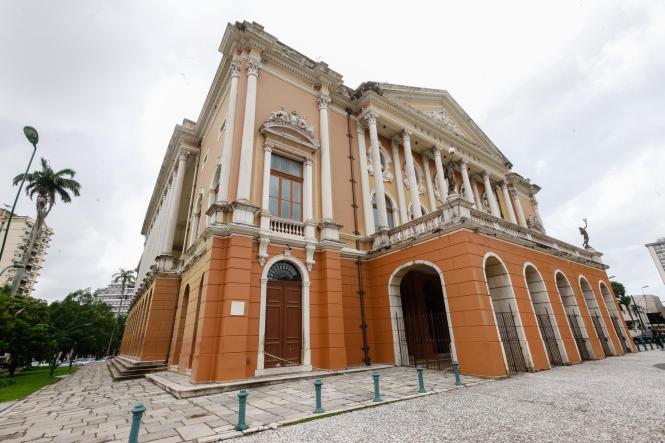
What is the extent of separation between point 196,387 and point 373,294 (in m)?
7.59

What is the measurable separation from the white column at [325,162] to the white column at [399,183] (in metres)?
4.87

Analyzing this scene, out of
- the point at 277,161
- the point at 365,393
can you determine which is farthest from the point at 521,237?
the point at 277,161

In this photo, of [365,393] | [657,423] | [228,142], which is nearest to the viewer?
[657,423]

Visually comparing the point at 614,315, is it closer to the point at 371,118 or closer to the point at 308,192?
the point at 371,118

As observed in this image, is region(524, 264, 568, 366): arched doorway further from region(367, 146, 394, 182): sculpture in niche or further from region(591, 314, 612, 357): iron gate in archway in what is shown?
region(367, 146, 394, 182): sculpture in niche

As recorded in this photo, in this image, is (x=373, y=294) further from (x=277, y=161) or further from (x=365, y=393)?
(x=277, y=161)

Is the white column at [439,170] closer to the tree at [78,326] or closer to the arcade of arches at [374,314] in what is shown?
the arcade of arches at [374,314]

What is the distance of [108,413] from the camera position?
6418 millimetres

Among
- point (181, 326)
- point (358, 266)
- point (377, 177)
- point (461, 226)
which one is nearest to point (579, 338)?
point (461, 226)

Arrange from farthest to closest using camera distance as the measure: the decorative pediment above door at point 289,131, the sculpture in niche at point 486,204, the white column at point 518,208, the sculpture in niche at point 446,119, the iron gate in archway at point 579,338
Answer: the white column at point 518,208
the sculpture in niche at point 486,204
the sculpture in niche at point 446,119
the iron gate in archway at point 579,338
the decorative pediment above door at point 289,131

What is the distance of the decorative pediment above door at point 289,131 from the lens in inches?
493

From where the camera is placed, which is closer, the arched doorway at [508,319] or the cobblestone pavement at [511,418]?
the cobblestone pavement at [511,418]

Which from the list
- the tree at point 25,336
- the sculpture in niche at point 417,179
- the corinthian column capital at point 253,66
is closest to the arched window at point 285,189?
the corinthian column capital at point 253,66

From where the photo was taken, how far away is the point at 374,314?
12820 millimetres
